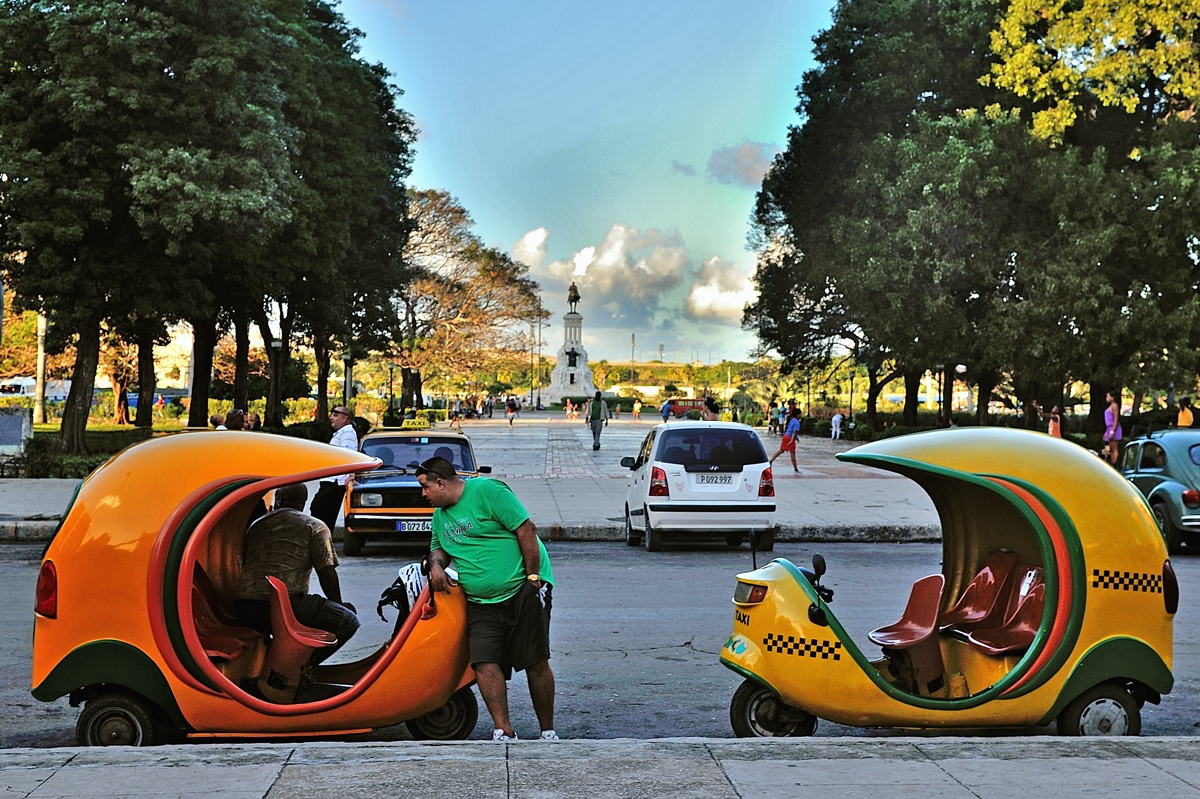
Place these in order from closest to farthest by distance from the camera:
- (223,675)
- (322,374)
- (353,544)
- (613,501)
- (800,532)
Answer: (223,675)
(353,544)
(800,532)
(613,501)
(322,374)

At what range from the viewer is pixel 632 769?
5188 mm

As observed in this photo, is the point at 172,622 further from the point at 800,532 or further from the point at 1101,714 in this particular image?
the point at 800,532

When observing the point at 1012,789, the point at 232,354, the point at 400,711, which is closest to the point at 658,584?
the point at 400,711

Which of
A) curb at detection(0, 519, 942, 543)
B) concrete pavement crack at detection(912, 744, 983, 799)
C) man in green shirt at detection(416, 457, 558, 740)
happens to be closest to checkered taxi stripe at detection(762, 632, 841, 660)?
concrete pavement crack at detection(912, 744, 983, 799)

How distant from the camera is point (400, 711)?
621cm

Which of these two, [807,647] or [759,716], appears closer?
[807,647]

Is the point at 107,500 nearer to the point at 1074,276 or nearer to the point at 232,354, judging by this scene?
the point at 1074,276

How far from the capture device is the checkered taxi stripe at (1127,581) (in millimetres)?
6137

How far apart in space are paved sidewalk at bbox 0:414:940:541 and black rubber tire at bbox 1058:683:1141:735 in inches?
435

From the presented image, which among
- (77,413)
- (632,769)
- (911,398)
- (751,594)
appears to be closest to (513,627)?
(751,594)

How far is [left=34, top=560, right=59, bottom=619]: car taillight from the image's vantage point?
601 centimetres

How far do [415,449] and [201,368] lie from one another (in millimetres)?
25690

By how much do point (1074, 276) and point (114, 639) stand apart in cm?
3076

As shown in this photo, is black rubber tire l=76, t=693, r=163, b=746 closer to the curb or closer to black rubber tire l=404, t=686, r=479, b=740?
black rubber tire l=404, t=686, r=479, b=740
